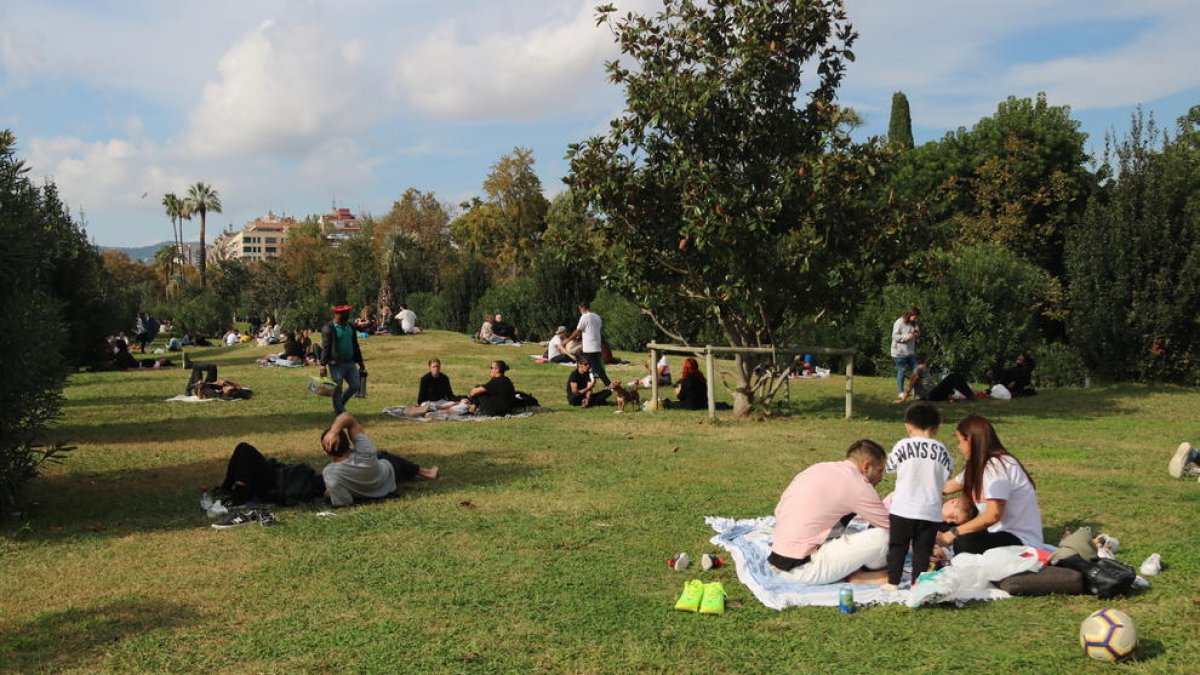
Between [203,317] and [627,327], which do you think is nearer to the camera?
[627,327]

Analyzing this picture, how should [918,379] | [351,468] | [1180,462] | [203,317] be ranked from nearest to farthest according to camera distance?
1. [351,468]
2. [1180,462]
3. [918,379]
4. [203,317]

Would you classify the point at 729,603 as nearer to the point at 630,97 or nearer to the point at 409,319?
the point at 630,97

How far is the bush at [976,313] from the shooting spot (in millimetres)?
23656

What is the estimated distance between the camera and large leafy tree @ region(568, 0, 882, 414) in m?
14.4

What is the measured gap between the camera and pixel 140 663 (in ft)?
17.2

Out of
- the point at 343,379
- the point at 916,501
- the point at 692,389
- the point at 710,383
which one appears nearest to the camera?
the point at 916,501

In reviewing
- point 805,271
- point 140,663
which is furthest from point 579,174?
point 140,663

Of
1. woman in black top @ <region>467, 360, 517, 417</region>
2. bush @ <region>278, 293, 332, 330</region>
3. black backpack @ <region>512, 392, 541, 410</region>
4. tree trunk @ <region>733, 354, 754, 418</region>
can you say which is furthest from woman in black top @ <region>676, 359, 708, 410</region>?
bush @ <region>278, 293, 332, 330</region>

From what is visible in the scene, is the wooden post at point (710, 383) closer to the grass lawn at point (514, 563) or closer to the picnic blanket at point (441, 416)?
the grass lawn at point (514, 563)

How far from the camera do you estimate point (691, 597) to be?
6.07m

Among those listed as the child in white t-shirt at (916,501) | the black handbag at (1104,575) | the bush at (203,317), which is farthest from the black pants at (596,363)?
the bush at (203,317)

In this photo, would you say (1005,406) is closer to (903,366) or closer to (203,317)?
(903,366)

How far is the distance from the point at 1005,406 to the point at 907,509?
12471 millimetres

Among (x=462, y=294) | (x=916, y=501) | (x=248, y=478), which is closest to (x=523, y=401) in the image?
(x=248, y=478)
